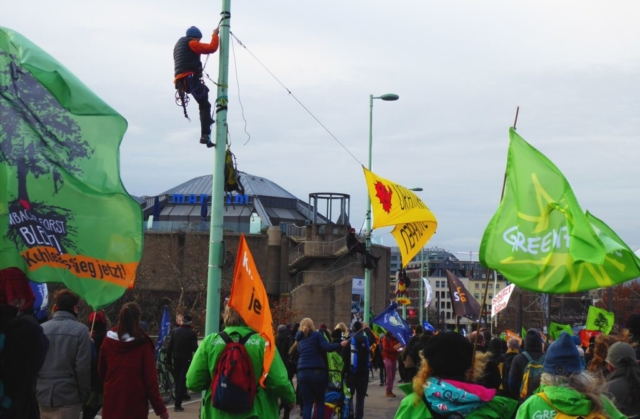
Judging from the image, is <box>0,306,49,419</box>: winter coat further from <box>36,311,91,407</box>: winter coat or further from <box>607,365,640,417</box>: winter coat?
<box>607,365,640,417</box>: winter coat

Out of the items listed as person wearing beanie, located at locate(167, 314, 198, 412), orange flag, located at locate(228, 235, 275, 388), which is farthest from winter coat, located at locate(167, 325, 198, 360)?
orange flag, located at locate(228, 235, 275, 388)

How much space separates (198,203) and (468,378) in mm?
76656

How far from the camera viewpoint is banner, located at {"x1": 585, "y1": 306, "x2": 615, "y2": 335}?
2144 centimetres

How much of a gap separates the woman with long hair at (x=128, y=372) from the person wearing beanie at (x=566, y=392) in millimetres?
3913

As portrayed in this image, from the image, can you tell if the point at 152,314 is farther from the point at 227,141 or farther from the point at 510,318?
the point at 510,318

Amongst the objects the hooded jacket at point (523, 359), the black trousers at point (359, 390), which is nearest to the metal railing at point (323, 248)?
the black trousers at point (359, 390)

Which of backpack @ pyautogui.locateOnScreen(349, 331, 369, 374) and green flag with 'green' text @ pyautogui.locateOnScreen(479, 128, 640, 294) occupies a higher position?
green flag with 'green' text @ pyautogui.locateOnScreen(479, 128, 640, 294)

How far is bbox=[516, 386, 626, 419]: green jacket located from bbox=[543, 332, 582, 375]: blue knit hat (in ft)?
0.45

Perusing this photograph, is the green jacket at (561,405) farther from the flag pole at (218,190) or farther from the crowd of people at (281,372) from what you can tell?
the flag pole at (218,190)

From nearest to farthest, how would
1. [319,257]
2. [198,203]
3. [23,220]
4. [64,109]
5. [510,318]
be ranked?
[23,220], [64,109], [319,257], [198,203], [510,318]

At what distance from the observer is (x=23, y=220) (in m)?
5.66

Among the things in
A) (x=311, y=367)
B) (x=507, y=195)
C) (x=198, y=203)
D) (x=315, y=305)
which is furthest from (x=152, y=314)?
(x=507, y=195)

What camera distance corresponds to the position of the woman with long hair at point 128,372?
8.00 meters

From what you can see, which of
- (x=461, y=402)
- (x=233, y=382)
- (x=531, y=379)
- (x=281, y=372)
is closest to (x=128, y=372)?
(x=233, y=382)
